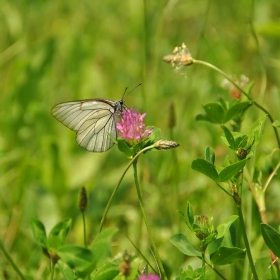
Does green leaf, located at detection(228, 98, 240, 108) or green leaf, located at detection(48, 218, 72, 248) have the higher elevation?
green leaf, located at detection(228, 98, 240, 108)

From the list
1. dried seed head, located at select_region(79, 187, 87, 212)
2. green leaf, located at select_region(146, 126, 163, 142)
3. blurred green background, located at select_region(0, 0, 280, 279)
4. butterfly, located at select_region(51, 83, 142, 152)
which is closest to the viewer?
green leaf, located at select_region(146, 126, 163, 142)

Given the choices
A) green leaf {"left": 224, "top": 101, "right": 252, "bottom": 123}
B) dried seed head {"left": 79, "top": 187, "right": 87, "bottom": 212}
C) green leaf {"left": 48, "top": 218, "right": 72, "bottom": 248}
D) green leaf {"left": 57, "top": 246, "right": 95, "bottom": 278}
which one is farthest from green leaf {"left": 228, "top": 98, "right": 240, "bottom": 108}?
green leaf {"left": 57, "top": 246, "right": 95, "bottom": 278}

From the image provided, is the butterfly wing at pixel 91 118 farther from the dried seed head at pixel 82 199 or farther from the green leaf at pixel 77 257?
the green leaf at pixel 77 257

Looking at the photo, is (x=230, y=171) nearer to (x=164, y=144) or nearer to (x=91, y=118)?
(x=164, y=144)

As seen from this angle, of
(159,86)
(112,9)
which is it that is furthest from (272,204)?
(112,9)

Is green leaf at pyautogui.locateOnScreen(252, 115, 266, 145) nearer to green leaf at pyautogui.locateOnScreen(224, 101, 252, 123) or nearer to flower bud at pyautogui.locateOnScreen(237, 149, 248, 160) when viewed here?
flower bud at pyautogui.locateOnScreen(237, 149, 248, 160)

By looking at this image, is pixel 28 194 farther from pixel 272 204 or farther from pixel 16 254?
pixel 272 204

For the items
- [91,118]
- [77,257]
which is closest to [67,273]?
[77,257]
